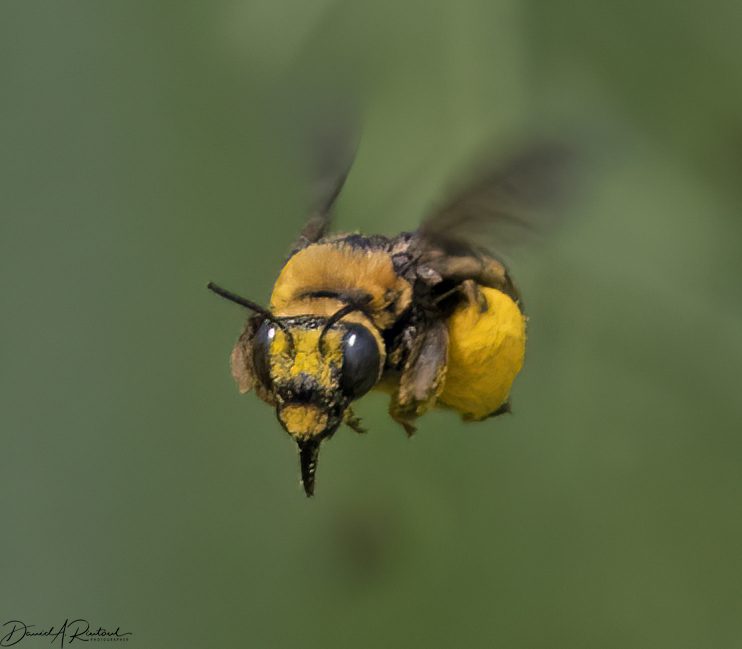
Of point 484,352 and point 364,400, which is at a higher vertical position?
point 364,400

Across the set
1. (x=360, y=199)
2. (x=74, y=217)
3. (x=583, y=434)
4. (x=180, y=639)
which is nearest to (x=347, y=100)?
(x=360, y=199)

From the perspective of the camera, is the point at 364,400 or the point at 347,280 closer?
the point at 347,280

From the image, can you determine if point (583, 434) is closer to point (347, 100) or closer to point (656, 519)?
point (656, 519)

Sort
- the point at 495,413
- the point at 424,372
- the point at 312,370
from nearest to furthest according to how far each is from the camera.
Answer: the point at 312,370
the point at 424,372
the point at 495,413
